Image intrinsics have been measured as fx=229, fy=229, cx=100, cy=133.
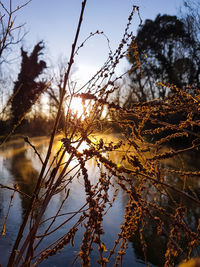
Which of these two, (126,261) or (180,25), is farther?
(180,25)

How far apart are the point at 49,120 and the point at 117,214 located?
72.9 feet

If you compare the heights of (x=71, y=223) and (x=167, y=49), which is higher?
(x=167, y=49)

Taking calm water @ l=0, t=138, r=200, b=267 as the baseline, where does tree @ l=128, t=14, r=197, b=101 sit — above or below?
above

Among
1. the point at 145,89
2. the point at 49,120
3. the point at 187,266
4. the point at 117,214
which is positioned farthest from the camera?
the point at 49,120

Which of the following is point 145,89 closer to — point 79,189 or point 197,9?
point 197,9

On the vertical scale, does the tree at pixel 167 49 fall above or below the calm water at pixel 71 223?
above

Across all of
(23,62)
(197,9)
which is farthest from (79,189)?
(23,62)

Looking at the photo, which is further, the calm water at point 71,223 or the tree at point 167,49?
the tree at point 167,49

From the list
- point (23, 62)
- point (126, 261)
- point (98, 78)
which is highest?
point (23, 62)

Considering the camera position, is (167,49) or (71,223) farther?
(167,49)

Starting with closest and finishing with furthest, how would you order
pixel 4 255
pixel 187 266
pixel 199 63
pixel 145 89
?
pixel 187 266
pixel 4 255
pixel 199 63
pixel 145 89

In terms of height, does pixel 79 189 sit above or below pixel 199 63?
below

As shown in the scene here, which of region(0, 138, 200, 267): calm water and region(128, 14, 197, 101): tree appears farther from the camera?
region(128, 14, 197, 101): tree

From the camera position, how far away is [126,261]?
2742 millimetres
